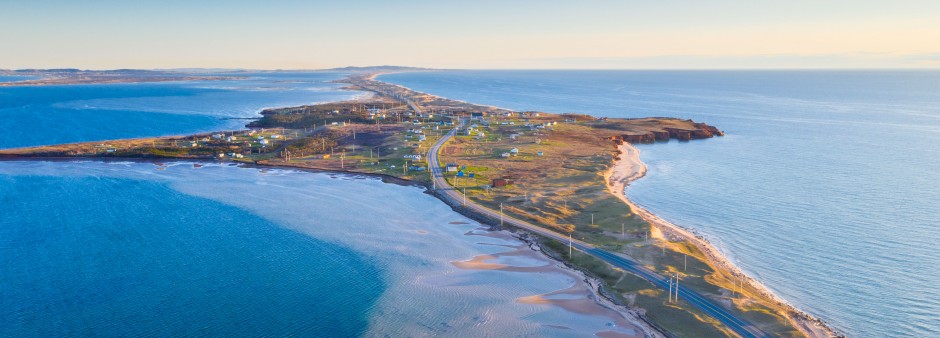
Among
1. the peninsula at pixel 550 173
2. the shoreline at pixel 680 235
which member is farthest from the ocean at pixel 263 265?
the shoreline at pixel 680 235

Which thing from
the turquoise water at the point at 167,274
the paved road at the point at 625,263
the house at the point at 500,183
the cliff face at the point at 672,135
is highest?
the cliff face at the point at 672,135

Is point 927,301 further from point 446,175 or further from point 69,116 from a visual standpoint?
point 69,116

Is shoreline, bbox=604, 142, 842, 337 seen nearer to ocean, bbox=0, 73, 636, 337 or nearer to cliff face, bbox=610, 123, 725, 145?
ocean, bbox=0, 73, 636, 337

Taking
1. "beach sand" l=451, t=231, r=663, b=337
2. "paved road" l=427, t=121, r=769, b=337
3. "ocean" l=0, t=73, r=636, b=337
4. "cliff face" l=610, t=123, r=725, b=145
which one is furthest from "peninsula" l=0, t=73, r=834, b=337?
"ocean" l=0, t=73, r=636, b=337

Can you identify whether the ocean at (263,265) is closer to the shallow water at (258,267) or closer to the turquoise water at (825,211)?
the shallow water at (258,267)

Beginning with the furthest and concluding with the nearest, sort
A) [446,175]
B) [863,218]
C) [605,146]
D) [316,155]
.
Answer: [605,146], [316,155], [446,175], [863,218]

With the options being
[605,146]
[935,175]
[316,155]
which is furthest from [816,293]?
[316,155]
